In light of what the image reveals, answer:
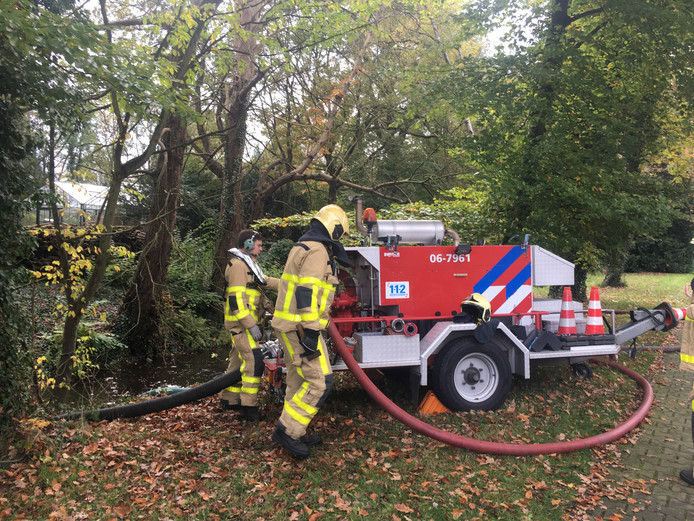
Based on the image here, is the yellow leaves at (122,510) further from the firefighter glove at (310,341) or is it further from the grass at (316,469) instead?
the firefighter glove at (310,341)

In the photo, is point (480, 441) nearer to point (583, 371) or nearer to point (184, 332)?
point (583, 371)

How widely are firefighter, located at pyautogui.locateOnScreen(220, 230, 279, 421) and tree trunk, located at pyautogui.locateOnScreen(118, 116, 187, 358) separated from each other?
15.5 ft

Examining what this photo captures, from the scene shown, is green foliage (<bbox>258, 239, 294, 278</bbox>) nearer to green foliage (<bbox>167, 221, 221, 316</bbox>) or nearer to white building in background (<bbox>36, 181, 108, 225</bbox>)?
green foliage (<bbox>167, 221, 221, 316</bbox>)

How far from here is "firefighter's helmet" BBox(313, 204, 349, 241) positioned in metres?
4.66

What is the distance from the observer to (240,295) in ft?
18.1

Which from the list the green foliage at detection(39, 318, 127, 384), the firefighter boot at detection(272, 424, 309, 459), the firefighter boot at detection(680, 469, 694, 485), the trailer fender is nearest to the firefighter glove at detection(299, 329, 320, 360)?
the firefighter boot at detection(272, 424, 309, 459)

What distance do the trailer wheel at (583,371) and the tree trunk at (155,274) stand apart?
7.62 meters

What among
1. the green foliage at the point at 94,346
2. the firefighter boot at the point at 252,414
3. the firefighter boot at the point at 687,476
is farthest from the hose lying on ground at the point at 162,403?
the firefighter boot at the point at 687,476

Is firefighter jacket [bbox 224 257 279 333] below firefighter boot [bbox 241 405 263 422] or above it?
above

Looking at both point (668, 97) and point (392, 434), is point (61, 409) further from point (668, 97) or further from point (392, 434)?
point (668, 97)

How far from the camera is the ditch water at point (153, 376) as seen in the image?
318 inches

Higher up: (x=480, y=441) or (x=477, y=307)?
(x=477, y=307)

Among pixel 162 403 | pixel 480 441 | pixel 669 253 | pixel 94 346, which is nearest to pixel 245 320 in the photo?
pixel 162 403

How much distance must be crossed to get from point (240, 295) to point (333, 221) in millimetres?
1550
